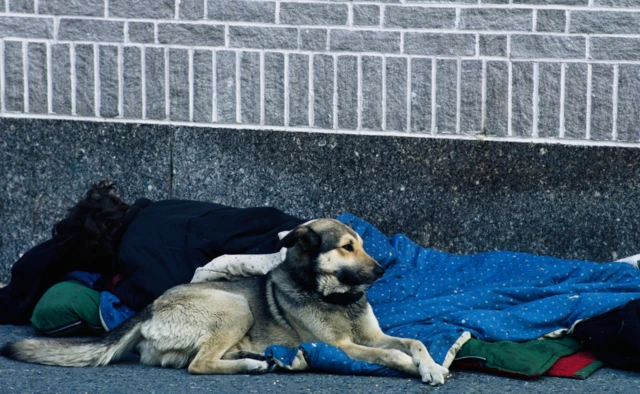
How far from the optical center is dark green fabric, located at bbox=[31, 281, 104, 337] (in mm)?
5453

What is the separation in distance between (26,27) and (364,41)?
2.27 metres

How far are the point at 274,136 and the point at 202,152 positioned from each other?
494mm

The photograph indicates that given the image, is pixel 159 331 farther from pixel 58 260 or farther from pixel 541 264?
pixel 541 264

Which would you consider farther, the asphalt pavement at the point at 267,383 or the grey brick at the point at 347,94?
the grey brick at the point at 347,94

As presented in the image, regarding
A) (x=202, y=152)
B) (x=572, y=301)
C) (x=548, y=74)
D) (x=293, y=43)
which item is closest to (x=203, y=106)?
(x=202, y=152)

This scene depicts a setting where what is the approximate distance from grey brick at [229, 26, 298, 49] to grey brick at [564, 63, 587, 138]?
1.77 m

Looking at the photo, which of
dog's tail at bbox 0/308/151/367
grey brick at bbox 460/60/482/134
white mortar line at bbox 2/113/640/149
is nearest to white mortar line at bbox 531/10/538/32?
grey brick at bbox 460/60/482/134

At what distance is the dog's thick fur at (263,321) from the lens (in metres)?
4.83

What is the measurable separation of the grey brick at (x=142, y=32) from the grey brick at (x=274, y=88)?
2.53ft

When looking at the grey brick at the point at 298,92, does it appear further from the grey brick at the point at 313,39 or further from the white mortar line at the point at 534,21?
the white mortar line at the point at 534,21

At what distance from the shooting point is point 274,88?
655 cm

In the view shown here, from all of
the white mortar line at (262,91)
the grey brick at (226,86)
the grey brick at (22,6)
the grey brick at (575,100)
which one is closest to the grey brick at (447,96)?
the grey brick at (575,100)

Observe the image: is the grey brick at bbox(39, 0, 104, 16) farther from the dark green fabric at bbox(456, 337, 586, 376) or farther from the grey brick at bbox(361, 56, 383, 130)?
the dark green fabric at bbox(456, 337, 586, 376)

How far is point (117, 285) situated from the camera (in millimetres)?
5637
